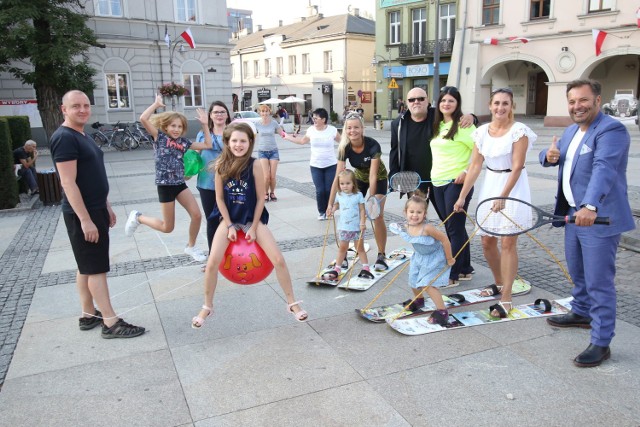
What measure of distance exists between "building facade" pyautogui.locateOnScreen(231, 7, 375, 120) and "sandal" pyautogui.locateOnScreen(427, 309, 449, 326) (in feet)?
136

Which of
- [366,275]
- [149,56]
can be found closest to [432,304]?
[366,275]

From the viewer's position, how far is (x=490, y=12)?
104 feet

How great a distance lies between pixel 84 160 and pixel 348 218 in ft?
8.13

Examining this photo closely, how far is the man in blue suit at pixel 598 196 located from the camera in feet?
11.3

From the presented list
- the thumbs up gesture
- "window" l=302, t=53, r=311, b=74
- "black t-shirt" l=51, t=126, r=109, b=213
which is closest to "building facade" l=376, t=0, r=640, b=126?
"window" l=302, t=53, r=311, b=74

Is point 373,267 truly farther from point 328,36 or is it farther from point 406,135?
point 328,36

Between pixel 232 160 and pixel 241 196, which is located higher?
pixel 232 160

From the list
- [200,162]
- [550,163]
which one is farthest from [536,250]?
[200,162]

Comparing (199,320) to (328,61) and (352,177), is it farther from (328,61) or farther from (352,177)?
(328,61)

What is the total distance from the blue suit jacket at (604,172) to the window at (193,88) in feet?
89.5

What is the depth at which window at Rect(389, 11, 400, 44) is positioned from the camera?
126ft

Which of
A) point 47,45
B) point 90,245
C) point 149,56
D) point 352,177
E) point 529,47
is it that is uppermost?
point 529,47

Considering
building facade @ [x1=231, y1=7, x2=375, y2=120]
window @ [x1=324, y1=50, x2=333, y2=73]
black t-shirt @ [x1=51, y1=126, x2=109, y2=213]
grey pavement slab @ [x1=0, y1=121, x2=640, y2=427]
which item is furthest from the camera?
window @ [x1=324, y1=50, x2=333, y2=73]

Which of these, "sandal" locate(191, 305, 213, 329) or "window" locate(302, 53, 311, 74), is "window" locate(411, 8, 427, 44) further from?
"sandal" locate(191, 305, 213, 329)
